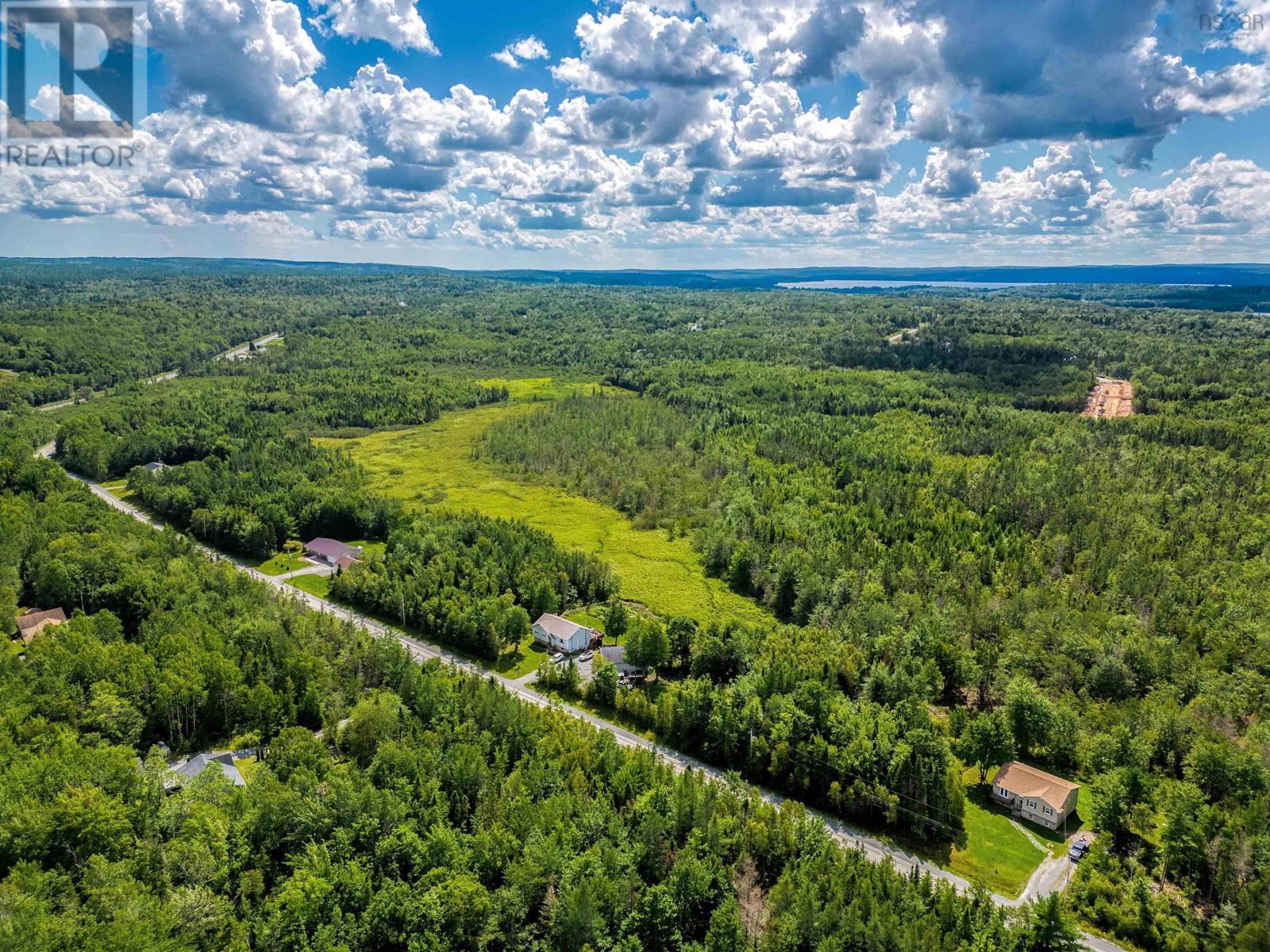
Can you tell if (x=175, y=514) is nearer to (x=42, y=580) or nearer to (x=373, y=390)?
(x=42, y=580)

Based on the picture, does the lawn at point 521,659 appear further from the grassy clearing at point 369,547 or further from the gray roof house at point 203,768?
the grassy clearing at point 369,547

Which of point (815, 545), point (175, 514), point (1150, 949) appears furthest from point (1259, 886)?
point (175, 514)

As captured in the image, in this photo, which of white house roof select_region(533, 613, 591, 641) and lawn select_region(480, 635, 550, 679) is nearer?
lawn select_region(480, 635, 550, 679)

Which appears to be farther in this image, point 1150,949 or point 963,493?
point 963,493

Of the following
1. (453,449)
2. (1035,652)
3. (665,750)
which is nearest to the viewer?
(665,750)

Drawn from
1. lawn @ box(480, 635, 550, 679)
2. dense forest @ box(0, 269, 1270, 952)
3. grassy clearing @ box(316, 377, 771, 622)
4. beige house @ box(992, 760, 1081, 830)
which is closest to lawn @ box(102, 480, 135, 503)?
dense forest @ box(0, 269, 1270, 952)

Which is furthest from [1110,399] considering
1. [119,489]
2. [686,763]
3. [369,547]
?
[119,489]

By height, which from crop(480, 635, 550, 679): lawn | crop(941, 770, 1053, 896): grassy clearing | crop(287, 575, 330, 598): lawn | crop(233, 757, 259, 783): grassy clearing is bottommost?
crop(941, 770, 1053, 896): grassy clearing

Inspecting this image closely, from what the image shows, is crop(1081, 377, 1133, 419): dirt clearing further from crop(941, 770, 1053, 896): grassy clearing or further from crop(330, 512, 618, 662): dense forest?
crop(941, 770, 1053, 896): grassy clearing
